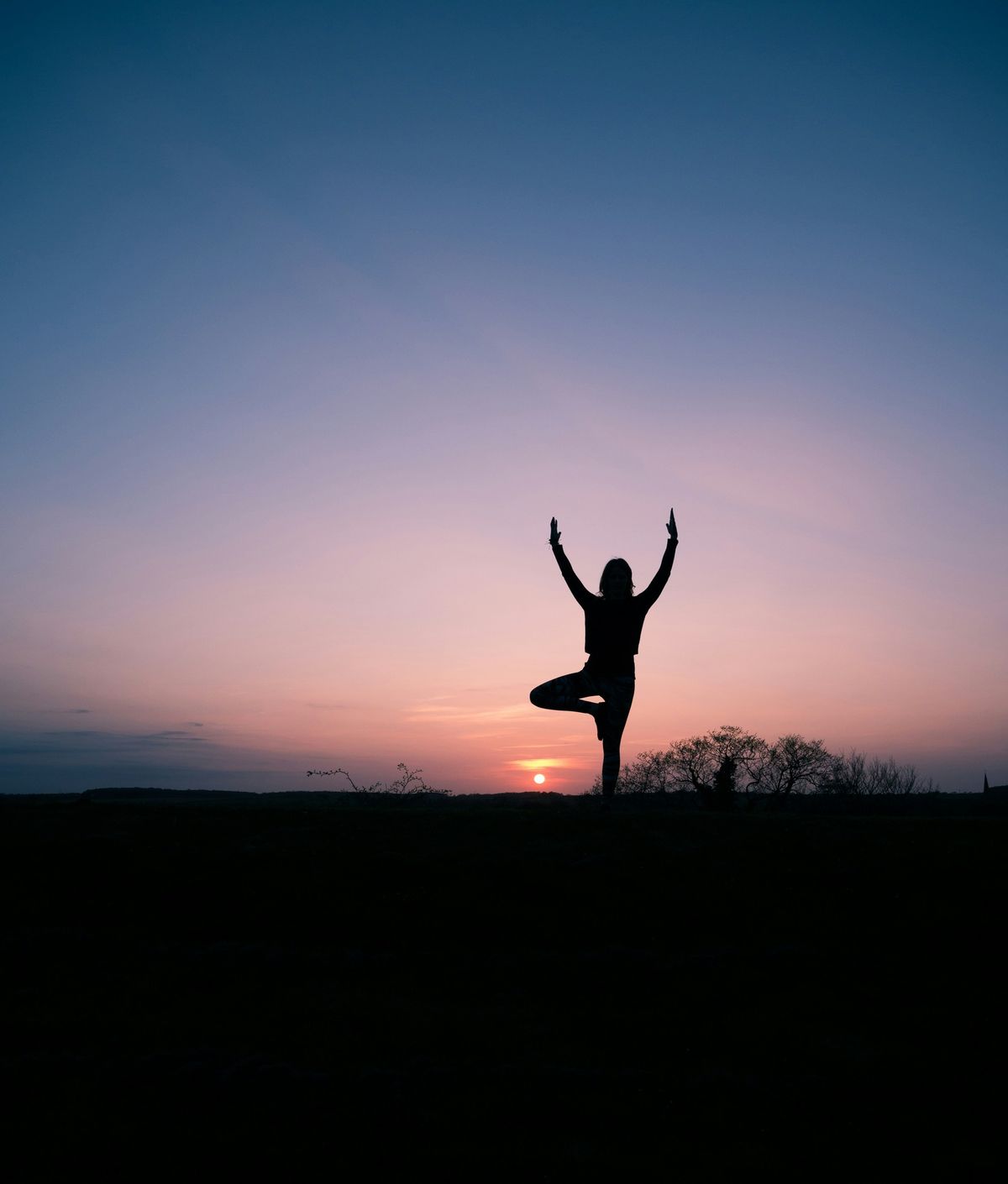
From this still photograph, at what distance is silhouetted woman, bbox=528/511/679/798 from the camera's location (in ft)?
37.2

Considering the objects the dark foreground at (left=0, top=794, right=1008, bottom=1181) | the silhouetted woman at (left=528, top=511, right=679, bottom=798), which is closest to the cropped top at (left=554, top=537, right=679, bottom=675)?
the silhouetted woman at (left=528, top=511, right=679, bottom=798)

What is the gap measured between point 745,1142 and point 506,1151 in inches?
48.3

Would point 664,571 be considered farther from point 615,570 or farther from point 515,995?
point 515,995

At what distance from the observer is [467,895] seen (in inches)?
301

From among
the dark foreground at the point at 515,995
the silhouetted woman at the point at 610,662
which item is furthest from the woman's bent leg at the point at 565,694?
the dark foreground at the point at 515,995

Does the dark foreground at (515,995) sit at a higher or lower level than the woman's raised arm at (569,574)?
lower

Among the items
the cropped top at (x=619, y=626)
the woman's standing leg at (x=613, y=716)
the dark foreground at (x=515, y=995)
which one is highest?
the cropped top at (x=619, y=626)

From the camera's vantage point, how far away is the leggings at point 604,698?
11.3 m

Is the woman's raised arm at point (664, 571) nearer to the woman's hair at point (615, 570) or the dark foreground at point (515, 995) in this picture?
the woman's hair at point (615, 570)

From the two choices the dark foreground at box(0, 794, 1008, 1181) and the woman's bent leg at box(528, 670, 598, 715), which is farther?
the woman's bent leg at box(528, 670, 598, 715)

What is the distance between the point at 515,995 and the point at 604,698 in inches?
224

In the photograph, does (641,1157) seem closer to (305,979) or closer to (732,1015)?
(732,1015)

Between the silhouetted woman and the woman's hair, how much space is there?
0.03 m

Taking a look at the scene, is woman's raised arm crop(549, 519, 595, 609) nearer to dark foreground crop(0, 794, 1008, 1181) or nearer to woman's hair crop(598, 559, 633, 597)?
woman's hair crop(598, 559, 633, 597)
